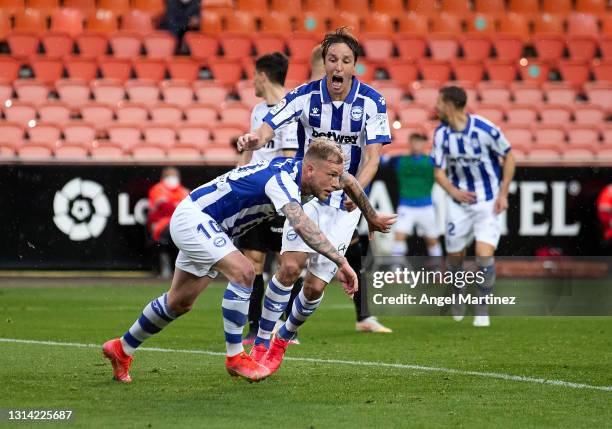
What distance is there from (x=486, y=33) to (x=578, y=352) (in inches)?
577

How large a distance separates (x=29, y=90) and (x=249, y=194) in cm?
1375

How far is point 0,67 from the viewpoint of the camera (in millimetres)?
20422

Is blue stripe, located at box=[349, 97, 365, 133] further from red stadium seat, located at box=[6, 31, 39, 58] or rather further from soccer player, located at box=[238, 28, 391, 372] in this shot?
red stadium seat, located at box=[6, 31, 39, 58]

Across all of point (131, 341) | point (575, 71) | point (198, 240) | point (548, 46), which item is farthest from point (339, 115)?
point (548, 46)

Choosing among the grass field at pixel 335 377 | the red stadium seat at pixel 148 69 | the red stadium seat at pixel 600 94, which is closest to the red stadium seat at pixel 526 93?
the red stadium seat at pixel 600 94

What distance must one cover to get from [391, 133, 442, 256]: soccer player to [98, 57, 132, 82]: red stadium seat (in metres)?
6.20

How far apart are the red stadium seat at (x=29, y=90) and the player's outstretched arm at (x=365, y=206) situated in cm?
1330

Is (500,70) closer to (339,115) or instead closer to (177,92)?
(177,92)

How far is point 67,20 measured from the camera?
21.7 metres

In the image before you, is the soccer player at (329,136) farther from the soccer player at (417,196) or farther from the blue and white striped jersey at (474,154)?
the soccer player at (417,196)

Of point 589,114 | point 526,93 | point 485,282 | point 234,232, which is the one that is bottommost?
point 485,282

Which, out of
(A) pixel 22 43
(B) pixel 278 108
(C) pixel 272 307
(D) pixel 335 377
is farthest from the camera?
(A) pixel 22 43

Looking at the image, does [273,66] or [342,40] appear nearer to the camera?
[342,40]

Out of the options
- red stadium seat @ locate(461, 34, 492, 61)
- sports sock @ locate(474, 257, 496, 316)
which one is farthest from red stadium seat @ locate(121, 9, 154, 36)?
sports sock @ locate(474, 257, 496, 316)
